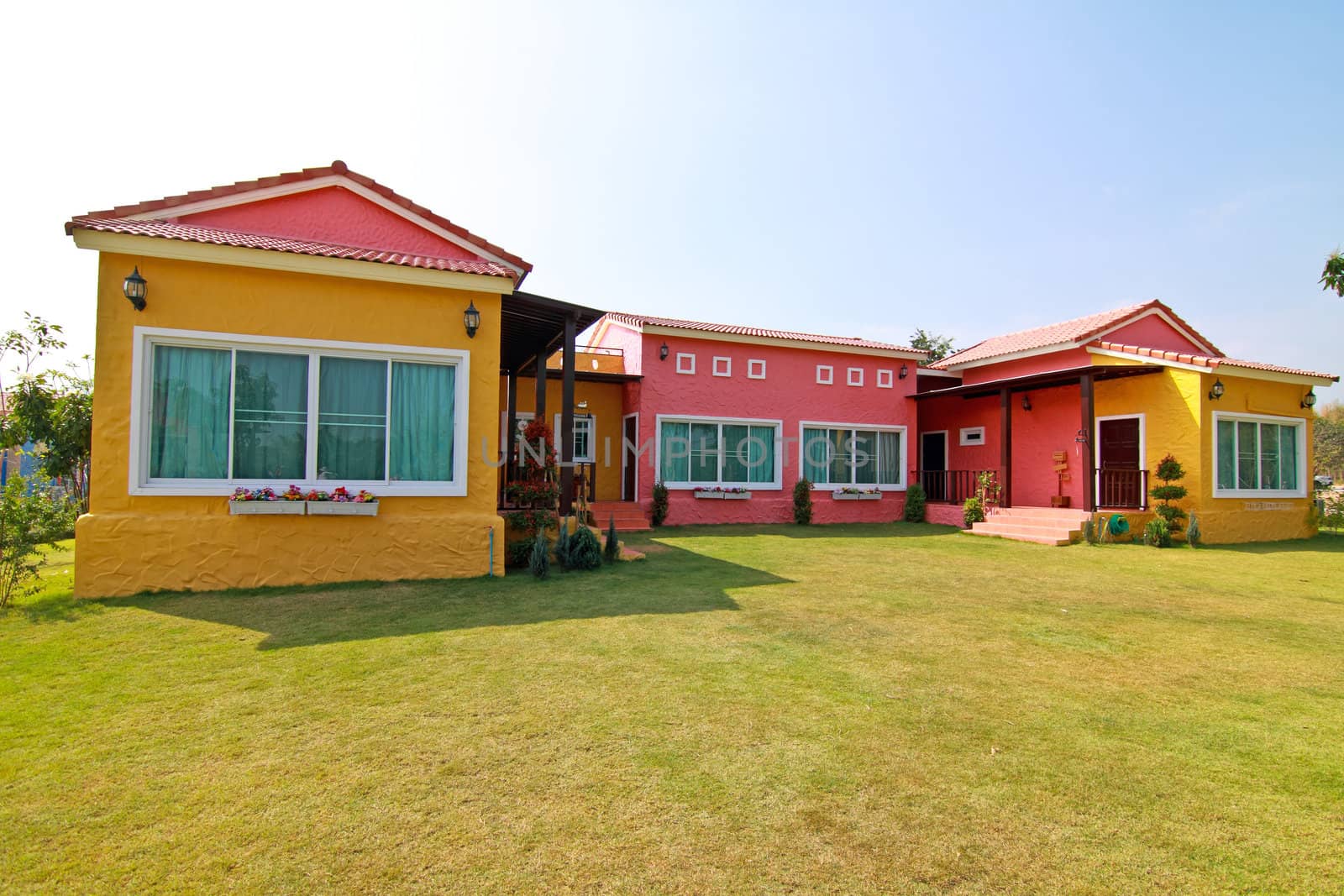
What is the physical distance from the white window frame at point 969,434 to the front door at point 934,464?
0.52 metres

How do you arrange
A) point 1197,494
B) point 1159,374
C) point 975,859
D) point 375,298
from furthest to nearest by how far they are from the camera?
point 1159,374
point 1197,494
point 375,298
point 975,859

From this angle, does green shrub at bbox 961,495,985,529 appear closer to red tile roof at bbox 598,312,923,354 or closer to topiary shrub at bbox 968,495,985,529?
topiary shrub at bbox 968,495,985,529

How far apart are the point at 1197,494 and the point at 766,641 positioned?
12.7m

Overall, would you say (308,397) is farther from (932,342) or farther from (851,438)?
(932,342)

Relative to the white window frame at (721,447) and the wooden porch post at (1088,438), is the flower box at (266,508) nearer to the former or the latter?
the white window frame at (721,447)

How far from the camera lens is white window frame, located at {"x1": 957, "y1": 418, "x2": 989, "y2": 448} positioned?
59.0 feet

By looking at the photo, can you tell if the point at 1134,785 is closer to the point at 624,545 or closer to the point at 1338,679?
the point at 1338,679

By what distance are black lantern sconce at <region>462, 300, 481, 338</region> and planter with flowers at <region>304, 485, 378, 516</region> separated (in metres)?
2.28

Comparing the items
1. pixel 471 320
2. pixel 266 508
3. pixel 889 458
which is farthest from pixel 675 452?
pixel 266 508

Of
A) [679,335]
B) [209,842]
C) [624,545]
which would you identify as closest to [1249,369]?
[679,335]

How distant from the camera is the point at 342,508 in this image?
7.28 m

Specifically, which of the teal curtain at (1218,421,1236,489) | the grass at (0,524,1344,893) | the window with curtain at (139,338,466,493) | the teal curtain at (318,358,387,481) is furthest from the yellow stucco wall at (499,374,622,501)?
the teal curtain at (1218,421,1236,489)

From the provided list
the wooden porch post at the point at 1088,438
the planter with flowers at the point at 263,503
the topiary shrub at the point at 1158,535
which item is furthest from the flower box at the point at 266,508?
the topiary shrub at the point at 1158,535

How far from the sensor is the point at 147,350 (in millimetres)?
6898
